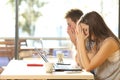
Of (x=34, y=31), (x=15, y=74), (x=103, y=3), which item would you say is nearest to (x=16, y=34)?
(x=34, y=31)

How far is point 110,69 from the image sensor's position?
2.41 metres

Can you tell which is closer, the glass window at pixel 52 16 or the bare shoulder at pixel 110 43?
the bare shoulder at pixel 110 43

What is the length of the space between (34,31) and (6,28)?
0.70m

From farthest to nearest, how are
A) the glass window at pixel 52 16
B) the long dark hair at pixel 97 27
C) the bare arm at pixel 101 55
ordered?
the glass window at pixel 52 16, the long dark hair at pixel 97 27, the bare arm at pixel 101 55

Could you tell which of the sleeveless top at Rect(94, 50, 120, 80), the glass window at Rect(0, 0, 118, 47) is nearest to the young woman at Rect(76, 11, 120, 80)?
the sleeveless top at Rect(94, 50, 120, 80)

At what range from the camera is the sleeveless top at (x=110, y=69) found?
2.39 meters

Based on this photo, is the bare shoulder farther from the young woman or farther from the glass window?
the glass window

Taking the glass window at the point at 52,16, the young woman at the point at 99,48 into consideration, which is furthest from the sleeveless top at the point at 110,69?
the glass window at the point at 52,16

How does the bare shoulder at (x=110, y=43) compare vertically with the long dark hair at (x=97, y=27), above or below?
below

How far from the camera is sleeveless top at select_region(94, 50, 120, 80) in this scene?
2392mm

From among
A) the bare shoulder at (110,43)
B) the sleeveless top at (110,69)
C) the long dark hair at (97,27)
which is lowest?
the sleeveless top at (110,69)

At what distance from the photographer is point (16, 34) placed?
4.84m

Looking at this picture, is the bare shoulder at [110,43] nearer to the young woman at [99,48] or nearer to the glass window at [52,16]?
the young woman at [99,48]

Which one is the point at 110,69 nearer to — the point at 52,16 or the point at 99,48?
the point at 99,48
